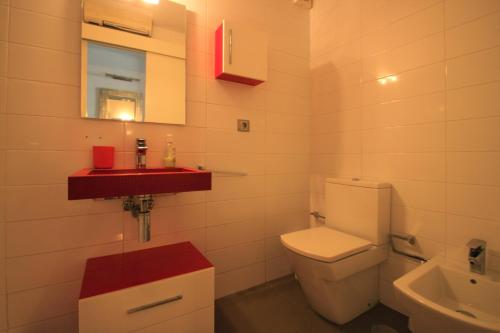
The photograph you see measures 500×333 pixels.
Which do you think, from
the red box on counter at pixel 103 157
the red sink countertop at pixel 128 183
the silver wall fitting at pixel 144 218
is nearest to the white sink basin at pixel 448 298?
the red sink countertop at pixel 128 183

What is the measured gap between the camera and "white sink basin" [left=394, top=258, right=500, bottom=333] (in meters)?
0.84

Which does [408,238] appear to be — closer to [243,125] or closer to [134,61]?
[243,125]

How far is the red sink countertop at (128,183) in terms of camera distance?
89 cm

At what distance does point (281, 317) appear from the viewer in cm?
150

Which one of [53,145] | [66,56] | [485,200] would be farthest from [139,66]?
[485,200]

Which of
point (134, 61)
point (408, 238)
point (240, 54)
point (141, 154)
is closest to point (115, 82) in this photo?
point (134, 61)

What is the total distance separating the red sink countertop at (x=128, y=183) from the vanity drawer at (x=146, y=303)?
1.25 ft

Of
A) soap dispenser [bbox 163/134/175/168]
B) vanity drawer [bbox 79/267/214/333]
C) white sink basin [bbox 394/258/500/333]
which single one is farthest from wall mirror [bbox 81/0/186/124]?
white sink basin [bbox 394/258/500/333]

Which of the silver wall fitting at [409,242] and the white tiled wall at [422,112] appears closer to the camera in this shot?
the white tiled wall at [422,112]

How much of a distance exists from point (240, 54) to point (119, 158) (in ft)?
3.25

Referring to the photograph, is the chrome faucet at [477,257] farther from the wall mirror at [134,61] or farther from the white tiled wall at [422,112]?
the wall mirror at [134,61]

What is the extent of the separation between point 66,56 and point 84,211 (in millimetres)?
792

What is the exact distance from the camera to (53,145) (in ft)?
3.85

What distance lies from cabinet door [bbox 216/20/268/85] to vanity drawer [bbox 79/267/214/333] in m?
1.20
